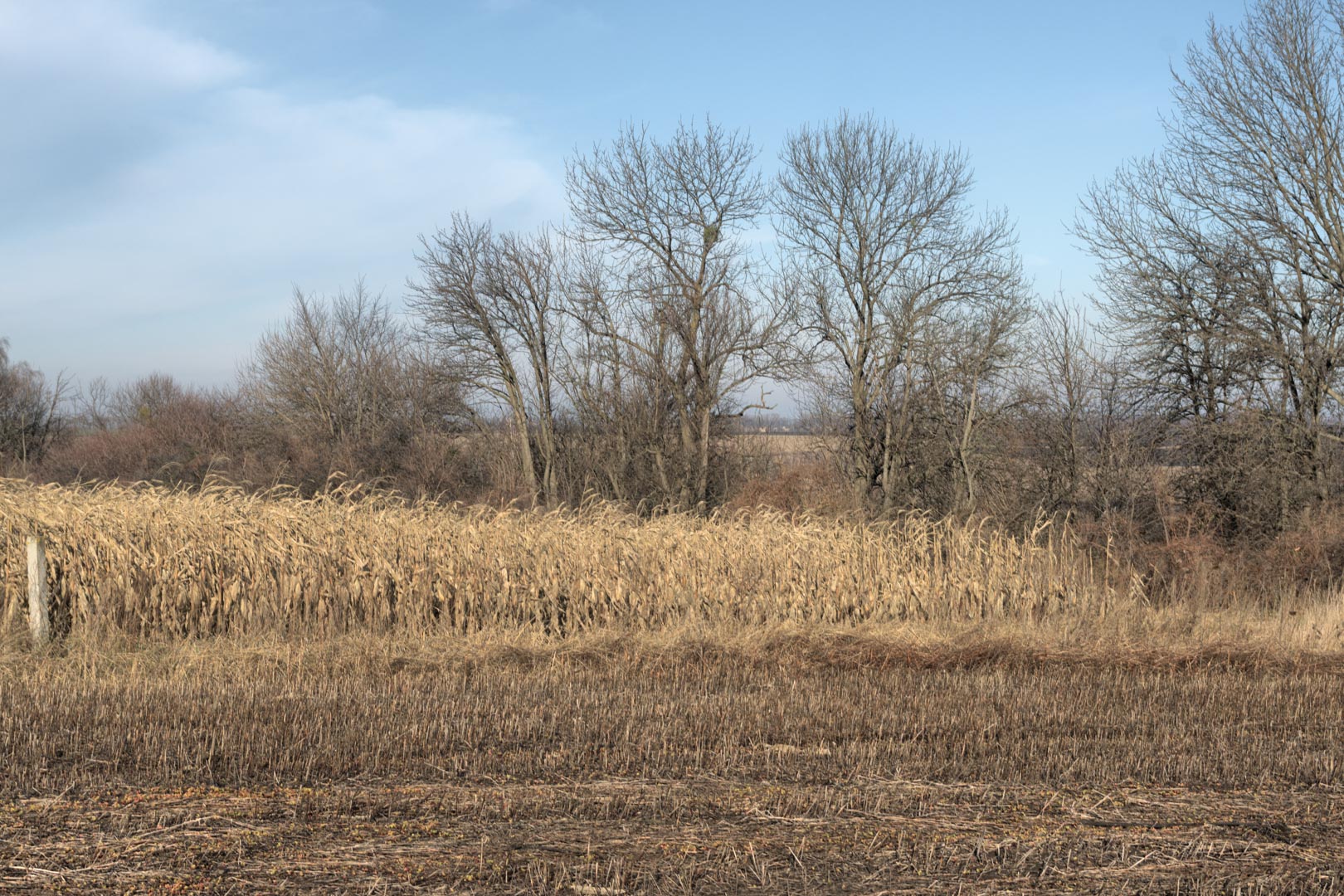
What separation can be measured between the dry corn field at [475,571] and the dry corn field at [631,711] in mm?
42

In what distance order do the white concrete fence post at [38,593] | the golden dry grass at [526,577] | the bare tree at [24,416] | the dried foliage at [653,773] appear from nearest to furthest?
the dried foliage at [653,773]
the white concrete fence post at [38,593]
the golden dry grass at [526,577]
the bare tree at [24,416]

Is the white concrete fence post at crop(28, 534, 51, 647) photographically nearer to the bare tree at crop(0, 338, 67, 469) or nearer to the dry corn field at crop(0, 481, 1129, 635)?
the dry corn field at crop(0, 481, 1129, 635)

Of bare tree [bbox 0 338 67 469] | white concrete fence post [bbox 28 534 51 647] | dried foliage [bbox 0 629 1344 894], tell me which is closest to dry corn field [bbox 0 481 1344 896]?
dried foliage [bbox 0 629 1344 894]

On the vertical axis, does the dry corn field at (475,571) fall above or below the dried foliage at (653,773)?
above

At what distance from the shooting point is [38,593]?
35.5 feet

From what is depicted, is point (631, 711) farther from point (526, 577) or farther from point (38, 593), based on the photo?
point (38, 593)

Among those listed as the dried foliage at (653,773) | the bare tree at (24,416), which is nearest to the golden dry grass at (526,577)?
the dried foliage at (653,773)

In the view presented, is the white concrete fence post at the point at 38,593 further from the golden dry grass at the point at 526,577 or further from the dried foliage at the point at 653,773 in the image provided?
the dried foliage at the point at 653,773

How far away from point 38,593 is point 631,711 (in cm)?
686

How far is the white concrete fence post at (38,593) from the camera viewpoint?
10.7 m

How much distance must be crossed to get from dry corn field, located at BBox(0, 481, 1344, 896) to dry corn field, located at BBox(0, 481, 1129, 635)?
4 centimetres

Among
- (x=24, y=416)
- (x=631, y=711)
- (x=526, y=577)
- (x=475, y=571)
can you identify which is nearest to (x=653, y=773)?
(x=631, y=711)

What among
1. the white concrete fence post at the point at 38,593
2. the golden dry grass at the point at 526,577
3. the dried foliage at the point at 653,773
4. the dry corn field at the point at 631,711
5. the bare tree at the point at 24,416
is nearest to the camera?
the dried foliage at the point at 653,773

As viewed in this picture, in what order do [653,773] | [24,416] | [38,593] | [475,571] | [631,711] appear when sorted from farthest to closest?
[24,416]
[475,571]
[38,593]
[631,711]
[653,773]
